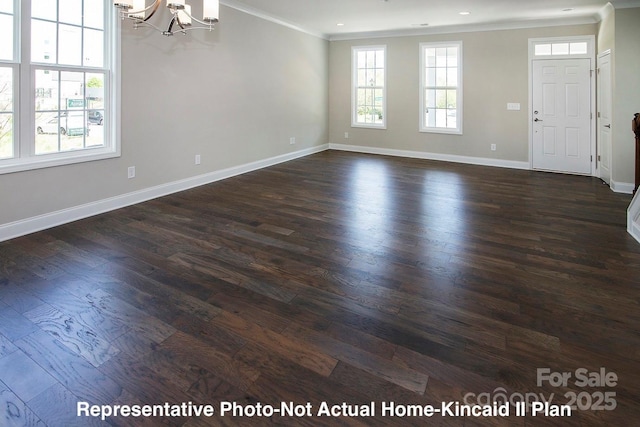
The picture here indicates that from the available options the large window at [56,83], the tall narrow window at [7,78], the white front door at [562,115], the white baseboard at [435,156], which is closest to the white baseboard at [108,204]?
the large window at [56,83]

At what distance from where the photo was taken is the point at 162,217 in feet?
13.8

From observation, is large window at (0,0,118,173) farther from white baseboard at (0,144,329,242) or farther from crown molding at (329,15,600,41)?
crown molding at (329,15,600,41)

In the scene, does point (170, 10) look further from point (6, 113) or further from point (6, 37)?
point (6, 113)

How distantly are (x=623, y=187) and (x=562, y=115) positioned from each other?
73.8 inches

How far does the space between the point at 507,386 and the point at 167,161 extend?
4724 mm

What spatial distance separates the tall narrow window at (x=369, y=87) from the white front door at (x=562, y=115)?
3.03 m

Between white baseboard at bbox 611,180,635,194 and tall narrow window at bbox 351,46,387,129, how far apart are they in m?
4.51

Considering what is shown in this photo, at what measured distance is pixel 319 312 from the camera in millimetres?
2332

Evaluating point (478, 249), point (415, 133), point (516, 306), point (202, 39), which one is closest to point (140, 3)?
point (202, 39)

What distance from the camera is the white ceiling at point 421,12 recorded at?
18.7ft

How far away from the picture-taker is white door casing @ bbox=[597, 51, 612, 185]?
18.6ft

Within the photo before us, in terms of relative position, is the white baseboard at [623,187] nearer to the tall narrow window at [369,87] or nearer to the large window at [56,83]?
the tall narrow window at [369,87]

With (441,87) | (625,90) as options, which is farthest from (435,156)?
(625,90)

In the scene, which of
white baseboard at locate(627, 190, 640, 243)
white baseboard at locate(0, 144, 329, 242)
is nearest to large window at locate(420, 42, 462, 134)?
white baseboard at locate(0, 144, 329, 242)
